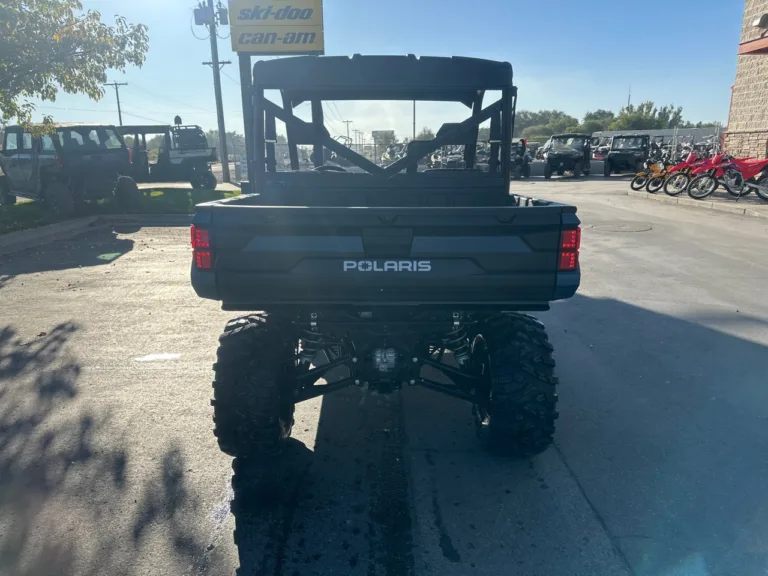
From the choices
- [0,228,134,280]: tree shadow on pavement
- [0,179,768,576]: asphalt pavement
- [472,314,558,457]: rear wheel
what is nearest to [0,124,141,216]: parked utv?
[0,228,134,280]: tree shadow on pavement

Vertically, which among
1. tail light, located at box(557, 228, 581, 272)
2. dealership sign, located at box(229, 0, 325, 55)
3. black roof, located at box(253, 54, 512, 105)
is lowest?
tail light, located at box(557, 228, 581, 272)

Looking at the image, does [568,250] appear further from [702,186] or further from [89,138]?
[702,186]

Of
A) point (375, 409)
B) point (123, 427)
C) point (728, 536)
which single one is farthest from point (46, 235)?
point (728, 536)

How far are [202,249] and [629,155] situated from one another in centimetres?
2739

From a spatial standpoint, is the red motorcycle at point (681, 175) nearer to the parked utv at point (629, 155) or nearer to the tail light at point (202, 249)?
the parked utv at point (629, 155)

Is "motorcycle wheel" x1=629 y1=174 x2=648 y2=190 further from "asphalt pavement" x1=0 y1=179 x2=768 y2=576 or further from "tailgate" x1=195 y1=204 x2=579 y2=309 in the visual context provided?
"tailgate" x1=195 y1=204 x2=579 y2=309

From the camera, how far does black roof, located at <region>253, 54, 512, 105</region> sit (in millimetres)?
3861

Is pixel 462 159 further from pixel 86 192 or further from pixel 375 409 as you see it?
pixel 86 192

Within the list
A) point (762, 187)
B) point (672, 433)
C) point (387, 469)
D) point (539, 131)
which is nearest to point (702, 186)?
point (762, 187)

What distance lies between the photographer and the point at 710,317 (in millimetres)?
6035

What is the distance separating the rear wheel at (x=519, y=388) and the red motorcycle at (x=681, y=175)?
51.0 ft

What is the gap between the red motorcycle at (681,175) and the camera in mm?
16266

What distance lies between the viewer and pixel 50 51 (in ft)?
33.6

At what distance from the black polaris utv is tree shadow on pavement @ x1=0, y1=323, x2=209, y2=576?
534mm
